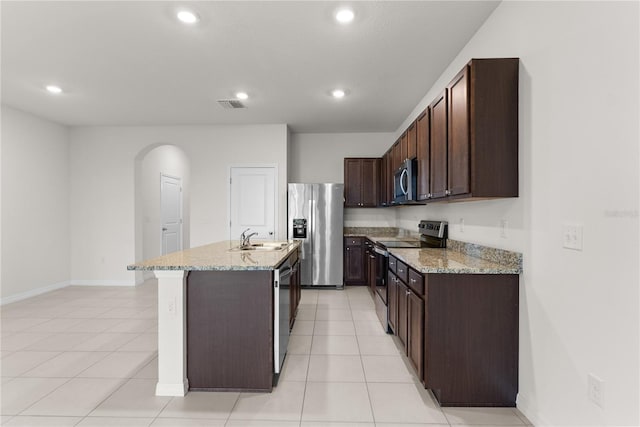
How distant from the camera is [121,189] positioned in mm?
5348

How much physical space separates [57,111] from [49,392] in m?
4.06

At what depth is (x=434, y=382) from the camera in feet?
6.57

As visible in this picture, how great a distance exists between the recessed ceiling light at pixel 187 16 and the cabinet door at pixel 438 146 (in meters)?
1.96

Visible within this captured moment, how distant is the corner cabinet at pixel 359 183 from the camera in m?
5.45

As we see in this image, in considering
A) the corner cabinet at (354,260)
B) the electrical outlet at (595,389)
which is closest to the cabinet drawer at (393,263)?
the electrical outlet at (595,389)

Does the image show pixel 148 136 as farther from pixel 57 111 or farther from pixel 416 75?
pixel 416 75

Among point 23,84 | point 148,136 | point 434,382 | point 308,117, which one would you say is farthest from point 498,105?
point 148,136

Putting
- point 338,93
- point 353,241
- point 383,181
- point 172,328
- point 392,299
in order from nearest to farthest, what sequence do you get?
point 172,328
point 392,299
point 338,93
point 383,181
point 353,241

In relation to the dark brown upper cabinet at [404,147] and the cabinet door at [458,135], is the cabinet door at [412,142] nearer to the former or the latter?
the dark brown upper cabinet at [404,147]

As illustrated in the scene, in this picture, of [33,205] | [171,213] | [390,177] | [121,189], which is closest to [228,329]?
[390,177]

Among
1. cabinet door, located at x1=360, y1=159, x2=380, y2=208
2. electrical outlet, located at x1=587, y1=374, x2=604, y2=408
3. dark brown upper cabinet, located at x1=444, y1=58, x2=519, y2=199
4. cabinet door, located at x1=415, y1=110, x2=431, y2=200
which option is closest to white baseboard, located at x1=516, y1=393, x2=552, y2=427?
electrical outlet, located at x1=587, y1=374, x2=604, y2=408

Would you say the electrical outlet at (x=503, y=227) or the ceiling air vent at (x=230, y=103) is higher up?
the ceiling air vent at (x=230, y=103)

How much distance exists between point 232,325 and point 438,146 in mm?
2082

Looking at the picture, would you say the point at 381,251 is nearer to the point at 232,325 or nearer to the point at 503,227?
the point at 503,227
